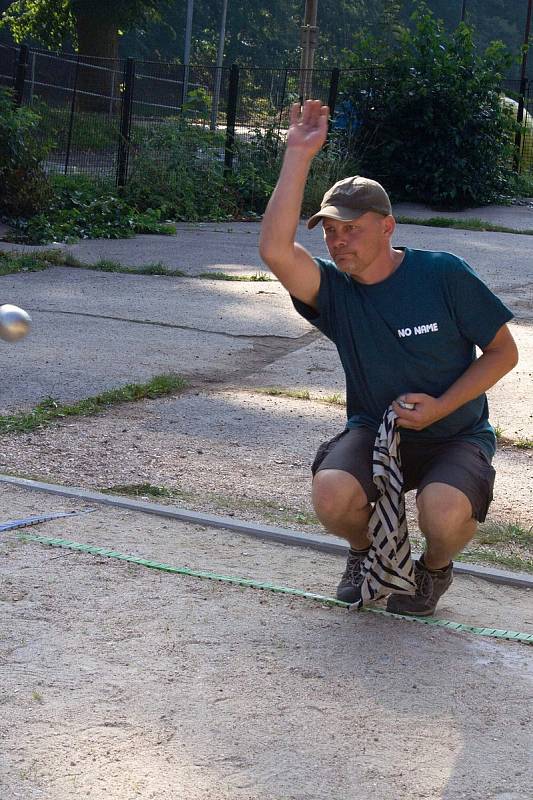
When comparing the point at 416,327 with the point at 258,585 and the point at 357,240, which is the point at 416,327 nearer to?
the point at 357,240

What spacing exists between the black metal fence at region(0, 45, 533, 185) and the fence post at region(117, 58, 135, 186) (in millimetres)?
13

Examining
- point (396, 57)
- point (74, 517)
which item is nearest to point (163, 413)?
point (74, 517)

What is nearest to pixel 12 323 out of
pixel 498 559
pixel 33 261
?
pixel 498 559

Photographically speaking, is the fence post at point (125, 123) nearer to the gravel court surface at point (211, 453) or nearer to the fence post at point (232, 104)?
the fence post at point (232, 104)

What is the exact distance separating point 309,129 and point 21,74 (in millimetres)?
11058

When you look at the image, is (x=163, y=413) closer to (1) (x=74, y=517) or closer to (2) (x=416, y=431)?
(1) (x=74, y=517)

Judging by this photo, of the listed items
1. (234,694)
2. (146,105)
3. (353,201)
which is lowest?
(234,694)

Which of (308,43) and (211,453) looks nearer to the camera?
(211,453)

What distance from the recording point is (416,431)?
3.66 metres

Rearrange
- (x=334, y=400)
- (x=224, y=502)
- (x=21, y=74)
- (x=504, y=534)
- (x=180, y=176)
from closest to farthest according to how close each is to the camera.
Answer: (x=504, y=534) → (x=224, y=502) → (x=334, y=400) → (x=21, y=74) → (x=180, y=176)

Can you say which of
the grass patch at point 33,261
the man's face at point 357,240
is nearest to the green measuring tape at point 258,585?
the man's face at point 357,240

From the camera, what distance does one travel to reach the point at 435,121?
1753cm

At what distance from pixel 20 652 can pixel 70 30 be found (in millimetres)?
32218

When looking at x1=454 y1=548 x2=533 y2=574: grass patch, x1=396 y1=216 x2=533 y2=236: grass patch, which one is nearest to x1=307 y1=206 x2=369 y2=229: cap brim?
x1=454 y1=548 x2=533 y2=574: grass patch
